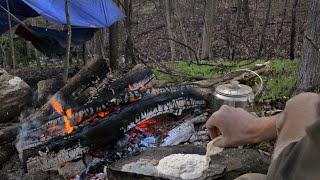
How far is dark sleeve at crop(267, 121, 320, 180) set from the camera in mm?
889

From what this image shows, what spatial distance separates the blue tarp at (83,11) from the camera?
670 centimetres

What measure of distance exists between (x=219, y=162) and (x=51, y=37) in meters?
4.63

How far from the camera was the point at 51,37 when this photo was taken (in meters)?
7.00

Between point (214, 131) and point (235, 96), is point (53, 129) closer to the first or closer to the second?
point (235, 96)

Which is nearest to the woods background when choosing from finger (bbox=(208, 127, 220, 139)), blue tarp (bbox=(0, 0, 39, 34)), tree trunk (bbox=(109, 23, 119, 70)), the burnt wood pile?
tree trunk (bbox=(109, 23, 119, 70))

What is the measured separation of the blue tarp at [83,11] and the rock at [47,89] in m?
1.92

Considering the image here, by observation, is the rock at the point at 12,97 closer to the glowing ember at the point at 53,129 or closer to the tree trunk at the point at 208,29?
the glowing ember at the point at 53,129

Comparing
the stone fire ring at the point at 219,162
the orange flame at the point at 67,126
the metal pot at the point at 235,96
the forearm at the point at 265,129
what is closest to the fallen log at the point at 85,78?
the orange flame at the point at 67,126

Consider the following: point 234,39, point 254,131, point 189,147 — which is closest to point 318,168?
point 254,131

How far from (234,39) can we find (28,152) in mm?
9888

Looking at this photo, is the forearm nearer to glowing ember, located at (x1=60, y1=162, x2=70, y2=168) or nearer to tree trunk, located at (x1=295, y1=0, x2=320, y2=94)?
glowing ember, located at (x1=60, y1=162, x2=70, y2=168)

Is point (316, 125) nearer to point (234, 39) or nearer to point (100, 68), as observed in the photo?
point (100, 68)

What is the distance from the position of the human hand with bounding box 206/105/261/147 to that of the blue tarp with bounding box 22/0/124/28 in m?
5.13

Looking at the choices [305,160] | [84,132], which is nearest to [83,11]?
[84,132]
